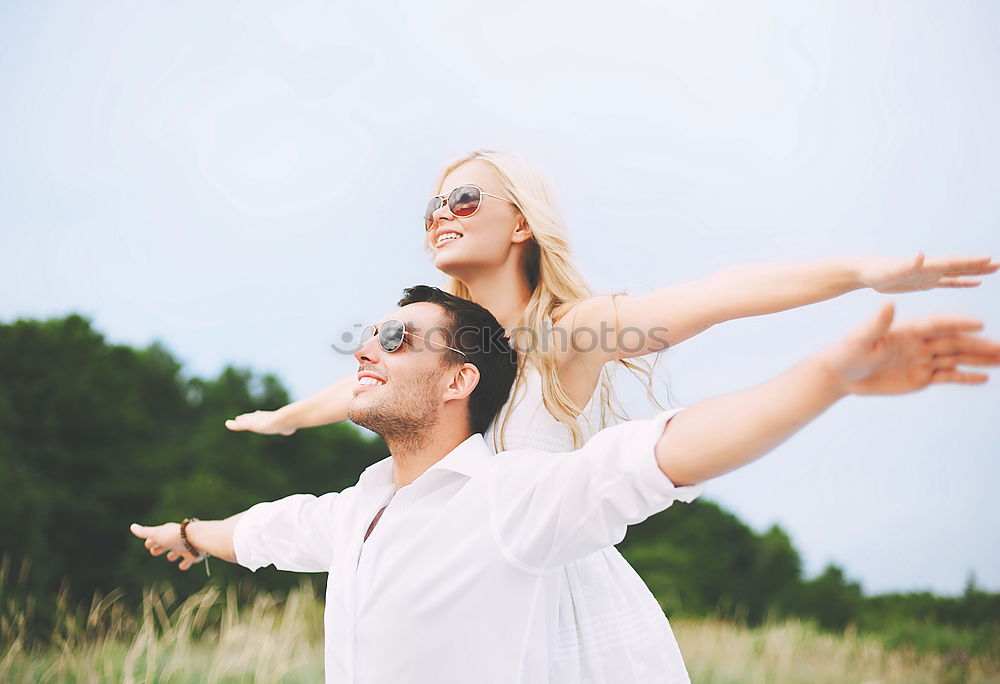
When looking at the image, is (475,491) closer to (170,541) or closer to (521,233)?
(521,233)

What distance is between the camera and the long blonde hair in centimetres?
310

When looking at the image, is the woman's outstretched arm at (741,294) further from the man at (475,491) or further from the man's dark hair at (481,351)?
the man at (475,491)

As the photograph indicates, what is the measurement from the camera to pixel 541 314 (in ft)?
10.9

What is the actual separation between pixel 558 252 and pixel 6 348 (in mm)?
12680

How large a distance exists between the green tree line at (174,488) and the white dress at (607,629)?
350 inches

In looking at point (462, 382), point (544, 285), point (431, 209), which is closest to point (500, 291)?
point (544, 285)

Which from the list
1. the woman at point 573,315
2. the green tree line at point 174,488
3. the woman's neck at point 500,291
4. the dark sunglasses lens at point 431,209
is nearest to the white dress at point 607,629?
the woman at point 573,315

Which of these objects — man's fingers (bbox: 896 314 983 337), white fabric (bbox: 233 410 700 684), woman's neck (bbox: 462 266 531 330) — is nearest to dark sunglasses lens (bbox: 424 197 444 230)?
woman's neck (bbox: 462 266 531 330)

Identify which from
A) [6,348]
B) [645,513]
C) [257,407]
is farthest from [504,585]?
[257,407]

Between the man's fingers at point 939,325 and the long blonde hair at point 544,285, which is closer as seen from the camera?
the man's fingers at point 939,325

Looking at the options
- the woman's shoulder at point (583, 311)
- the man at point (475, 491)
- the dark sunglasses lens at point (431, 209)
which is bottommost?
the man at point (475, 491)

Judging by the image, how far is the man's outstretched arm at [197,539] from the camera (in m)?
3.48

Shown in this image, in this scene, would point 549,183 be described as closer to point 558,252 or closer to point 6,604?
point 558,252

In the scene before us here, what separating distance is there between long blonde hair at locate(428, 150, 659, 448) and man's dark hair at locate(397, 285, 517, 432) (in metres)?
0.06
